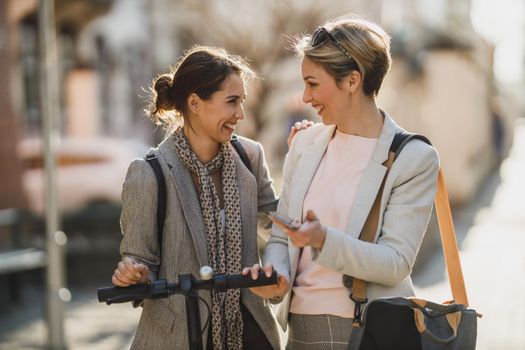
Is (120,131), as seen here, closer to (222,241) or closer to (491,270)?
A: (491,270)

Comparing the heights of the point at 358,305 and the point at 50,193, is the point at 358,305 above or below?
below

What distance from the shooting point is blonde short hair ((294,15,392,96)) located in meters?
2.92

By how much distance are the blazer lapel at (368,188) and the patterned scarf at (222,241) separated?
41cm

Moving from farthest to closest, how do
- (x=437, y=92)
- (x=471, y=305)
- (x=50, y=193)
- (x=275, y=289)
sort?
(x=437, y=92) < (x=471, y=305) < (x=50, y=193) < (x=275, y=289)

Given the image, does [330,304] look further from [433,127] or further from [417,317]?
[433,127]

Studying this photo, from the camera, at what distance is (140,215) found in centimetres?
300

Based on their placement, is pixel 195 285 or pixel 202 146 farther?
pixel 202 146

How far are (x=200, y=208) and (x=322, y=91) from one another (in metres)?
0.56

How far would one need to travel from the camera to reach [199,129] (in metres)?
3.18

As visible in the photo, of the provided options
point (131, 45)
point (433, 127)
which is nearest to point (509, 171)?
point (433, 127)

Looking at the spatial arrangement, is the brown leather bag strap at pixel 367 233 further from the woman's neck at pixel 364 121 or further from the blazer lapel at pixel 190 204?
the blazer lapel at pixel 190 204

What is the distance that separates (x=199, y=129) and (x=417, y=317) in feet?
3.24

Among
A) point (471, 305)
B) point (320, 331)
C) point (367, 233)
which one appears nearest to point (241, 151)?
point (367, 233)

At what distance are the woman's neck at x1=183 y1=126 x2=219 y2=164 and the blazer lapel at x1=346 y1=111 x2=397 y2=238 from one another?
55 cm
